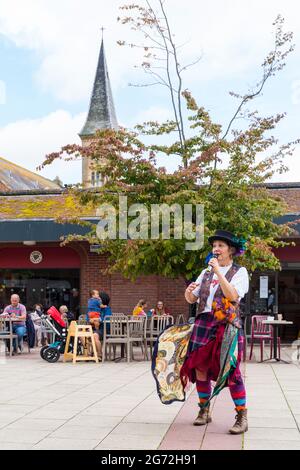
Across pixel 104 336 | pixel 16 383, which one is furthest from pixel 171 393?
pixel 104 336

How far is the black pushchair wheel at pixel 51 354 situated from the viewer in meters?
12.6

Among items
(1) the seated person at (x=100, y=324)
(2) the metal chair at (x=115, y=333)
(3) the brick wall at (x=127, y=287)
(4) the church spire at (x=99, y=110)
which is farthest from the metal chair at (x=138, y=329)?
(4) the church spire at (x=99, y=110)

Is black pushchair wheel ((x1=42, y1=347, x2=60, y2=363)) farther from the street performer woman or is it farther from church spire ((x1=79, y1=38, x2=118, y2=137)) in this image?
church spire ((x1=79, y1=38, x2=118, y2=137))

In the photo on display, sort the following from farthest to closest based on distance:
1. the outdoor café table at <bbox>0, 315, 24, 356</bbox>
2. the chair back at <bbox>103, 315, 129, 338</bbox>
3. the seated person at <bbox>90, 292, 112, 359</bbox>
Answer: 1. the outdoor café table at <bbox>0, 315, 24, 356</bbox>
2. the seated person at <bbox>90, 292, 112, 359</bbox>
3. the chair back at <bbox>103, 315, 129, 338</bbox>

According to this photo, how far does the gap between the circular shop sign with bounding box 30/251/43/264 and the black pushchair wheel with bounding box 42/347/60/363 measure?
755 cm

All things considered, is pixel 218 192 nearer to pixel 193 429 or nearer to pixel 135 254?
pixel 135 254

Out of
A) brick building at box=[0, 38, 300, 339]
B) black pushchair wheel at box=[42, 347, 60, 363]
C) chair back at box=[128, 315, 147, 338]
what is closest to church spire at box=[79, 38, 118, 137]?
brick building at box=[0, 38, 300, 339]

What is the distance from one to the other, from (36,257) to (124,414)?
13572 millimetres

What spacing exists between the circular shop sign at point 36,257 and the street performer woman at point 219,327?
14.3 meters

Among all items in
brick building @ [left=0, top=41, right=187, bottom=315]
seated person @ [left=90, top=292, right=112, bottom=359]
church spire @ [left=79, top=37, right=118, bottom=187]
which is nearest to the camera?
seated person @ [left=90, top=292, right=112, bottom=359]

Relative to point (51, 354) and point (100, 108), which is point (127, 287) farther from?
point (100, 108)

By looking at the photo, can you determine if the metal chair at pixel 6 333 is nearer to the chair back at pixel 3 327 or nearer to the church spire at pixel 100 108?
the chair back at pixel 3 327

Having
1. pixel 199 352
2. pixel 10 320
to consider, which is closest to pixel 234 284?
pixel 199 352

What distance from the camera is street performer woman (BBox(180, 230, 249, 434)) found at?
18.8ft
